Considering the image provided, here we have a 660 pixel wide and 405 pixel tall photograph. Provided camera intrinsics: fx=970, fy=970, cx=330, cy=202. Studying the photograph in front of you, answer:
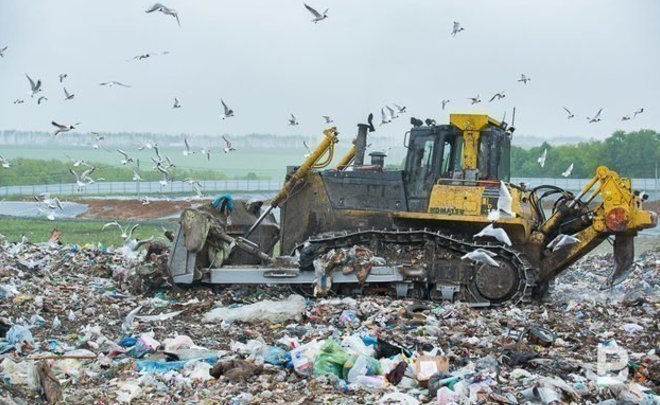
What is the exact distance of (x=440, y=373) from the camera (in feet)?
22.6

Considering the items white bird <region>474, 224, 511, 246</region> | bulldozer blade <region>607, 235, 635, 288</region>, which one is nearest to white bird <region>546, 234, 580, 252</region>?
white bird <region>474, 224, 511, 246</region>

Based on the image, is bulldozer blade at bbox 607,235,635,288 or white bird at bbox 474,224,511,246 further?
bulldozer blade at bbox 607,235,635,288

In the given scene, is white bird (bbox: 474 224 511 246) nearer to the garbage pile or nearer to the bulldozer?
the bulldozer

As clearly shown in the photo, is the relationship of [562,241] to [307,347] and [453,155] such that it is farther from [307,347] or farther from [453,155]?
[307,347]

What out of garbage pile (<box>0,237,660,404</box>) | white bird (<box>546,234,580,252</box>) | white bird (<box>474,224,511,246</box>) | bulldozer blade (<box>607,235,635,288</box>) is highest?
white bird (<box>474,224,511,246</box>)

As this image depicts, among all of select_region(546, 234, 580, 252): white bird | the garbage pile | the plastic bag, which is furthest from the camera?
select_region(546, 234, 580, 252): white bird

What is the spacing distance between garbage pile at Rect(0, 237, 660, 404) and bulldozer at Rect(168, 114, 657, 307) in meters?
0.33

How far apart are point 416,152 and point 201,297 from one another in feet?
9.98

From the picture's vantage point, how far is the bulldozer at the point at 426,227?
10.9 m

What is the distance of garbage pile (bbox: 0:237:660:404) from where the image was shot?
6.66 m

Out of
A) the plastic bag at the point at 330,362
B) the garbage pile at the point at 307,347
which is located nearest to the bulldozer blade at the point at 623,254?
the garbage pile at the point at 307,347

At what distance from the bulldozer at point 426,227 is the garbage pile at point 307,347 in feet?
1.08

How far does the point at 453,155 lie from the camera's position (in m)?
11.4

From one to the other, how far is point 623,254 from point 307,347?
5395 millimetres
